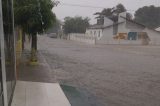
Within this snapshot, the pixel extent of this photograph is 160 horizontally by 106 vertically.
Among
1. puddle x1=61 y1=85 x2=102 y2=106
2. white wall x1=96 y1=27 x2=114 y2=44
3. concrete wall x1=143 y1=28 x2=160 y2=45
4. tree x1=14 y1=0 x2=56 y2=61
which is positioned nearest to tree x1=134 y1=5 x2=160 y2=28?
concrete wall x1=143 y1=28 x2=160 y2=45

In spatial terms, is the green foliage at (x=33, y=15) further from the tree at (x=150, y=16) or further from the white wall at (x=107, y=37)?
the tree at (x=150, y=16)

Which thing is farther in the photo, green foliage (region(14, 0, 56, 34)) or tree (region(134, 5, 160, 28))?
tree (region(134, 5, 160, 28))

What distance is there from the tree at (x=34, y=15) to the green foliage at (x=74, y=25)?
78425 millimetres

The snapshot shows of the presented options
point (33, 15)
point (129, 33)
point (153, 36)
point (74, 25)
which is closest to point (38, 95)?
point (33, 15)

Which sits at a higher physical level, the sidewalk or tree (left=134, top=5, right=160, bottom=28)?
tree (left=134, top=5, right=160, bottom=28)

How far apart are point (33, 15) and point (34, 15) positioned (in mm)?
47

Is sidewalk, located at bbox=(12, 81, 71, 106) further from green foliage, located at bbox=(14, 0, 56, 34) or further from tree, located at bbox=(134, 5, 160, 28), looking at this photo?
tree, located at bbox=(134, 5, 160, 28)

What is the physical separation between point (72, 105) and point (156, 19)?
A: 105979 mm

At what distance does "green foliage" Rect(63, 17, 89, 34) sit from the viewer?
94.6 metres

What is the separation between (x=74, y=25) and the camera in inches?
3780

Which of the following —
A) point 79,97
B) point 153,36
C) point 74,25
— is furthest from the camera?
point 74,25

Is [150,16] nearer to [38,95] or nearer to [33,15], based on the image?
[33,15]

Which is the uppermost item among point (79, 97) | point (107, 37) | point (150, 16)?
point (150, 16)

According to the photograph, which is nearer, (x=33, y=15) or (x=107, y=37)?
(x=33, y=15)
